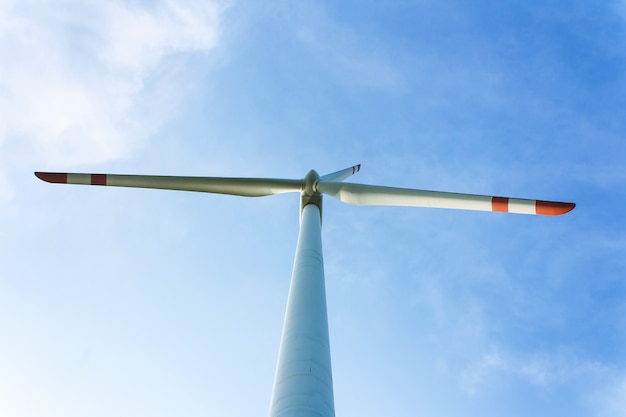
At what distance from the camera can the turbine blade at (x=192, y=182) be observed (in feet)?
65.8

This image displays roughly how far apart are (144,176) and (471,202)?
35.4 ft

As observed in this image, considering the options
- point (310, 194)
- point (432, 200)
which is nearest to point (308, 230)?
point (310, 194)

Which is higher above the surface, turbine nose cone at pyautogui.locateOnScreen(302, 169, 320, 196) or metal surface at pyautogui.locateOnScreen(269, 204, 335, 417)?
turbine nose cone at pyautogui.locateOnScreen(302, 169, 320, 196)

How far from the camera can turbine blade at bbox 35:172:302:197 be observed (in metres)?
20.1

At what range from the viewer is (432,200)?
1939 centimetres

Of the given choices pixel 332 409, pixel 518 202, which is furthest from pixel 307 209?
pixel 332 409

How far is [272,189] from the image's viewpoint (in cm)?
2125

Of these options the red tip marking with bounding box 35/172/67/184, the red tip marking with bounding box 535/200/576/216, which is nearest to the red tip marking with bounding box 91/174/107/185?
the red tip marking with bounding box 35/172/67/184

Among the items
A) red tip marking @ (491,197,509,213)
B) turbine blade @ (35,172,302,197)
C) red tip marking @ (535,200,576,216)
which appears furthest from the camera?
turbine blade @ (35,172,302,197)

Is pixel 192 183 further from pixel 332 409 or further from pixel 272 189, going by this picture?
pixel 332 409

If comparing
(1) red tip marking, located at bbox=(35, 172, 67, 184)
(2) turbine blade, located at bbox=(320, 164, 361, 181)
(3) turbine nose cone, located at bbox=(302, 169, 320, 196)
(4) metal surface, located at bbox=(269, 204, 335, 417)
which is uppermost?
(2) turbine blade, located at bbox=(320, 164, 361, 181)

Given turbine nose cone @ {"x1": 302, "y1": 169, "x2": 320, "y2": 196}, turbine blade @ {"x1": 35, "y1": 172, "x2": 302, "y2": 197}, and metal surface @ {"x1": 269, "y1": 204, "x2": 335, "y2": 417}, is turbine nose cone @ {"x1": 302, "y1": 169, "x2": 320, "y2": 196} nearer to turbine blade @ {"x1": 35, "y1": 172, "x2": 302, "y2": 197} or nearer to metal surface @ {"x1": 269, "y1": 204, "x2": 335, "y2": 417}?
turbine blade @ {"x1": 35, "y1": 172, "x2": 302, "y2": 197}

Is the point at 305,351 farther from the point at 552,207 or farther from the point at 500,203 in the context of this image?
the point at 552,207

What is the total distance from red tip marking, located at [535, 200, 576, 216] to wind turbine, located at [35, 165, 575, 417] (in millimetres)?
29
